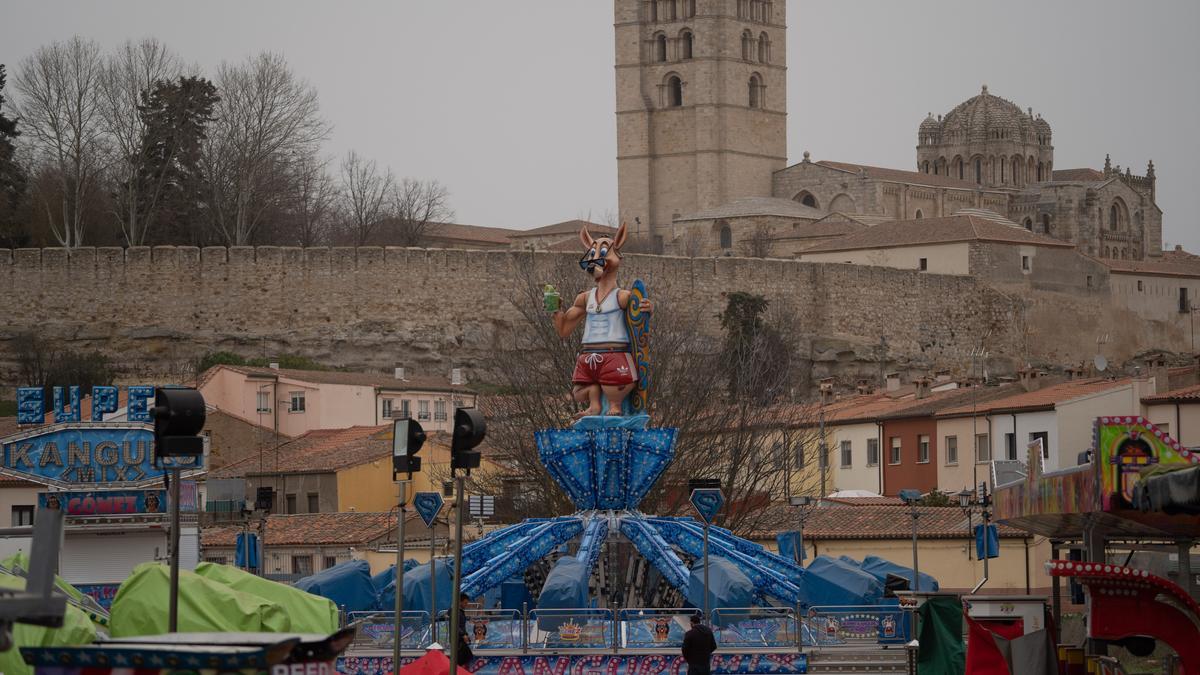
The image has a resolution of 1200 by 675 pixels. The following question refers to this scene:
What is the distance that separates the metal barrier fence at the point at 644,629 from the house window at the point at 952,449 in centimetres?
Result: 2354

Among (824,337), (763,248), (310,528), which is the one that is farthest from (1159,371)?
(763,248)

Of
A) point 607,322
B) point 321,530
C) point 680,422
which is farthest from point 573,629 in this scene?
point 321,530

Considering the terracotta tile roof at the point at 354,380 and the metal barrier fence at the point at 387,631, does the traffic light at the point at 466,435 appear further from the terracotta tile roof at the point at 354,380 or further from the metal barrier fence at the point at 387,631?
the terracotta tile roof at the point at 354,380

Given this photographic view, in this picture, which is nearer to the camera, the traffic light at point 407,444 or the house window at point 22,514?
the traffic light at point 407,444

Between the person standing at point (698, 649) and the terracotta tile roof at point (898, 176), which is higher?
the terracotta tile roof at point (898, 176)

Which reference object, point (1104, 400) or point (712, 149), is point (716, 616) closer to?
point (1104, 400)

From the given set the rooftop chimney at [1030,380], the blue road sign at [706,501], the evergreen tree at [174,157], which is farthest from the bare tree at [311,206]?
the blue road sign at [706,501]

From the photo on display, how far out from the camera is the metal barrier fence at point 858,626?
19.5 metres

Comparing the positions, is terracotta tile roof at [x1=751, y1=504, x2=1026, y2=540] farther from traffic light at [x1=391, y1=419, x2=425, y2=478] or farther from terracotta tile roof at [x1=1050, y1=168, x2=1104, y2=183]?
terracotta tile roof at [x1=1050, y1=168, x2=1104, y2=183]

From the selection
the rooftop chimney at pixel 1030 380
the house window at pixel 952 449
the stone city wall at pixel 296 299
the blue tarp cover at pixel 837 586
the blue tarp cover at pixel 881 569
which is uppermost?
the stone city wall at pixel 296 299

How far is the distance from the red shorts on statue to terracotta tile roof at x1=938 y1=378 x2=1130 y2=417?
63.1 feet

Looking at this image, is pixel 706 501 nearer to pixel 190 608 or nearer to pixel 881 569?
pixel 190 608

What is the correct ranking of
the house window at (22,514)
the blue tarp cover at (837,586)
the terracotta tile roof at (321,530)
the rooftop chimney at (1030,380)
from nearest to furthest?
the blue tarp cover at (837,586), the terracotta tile roof at (321,530), the house window at (22,514), the rooftop chimney at (1030,380)

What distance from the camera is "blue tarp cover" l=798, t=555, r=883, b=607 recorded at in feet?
65.7
